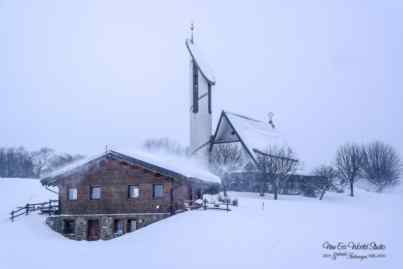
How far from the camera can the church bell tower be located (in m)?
58.4

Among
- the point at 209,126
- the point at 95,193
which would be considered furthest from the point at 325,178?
the point at 95,193

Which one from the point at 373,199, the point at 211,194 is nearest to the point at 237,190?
the point at 211,194

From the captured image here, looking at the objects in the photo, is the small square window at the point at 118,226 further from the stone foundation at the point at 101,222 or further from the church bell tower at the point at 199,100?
the church bell tower at the point at 199,100

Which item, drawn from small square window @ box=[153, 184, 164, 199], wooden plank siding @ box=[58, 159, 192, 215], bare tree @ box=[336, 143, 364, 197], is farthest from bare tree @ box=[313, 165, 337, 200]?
small square window @ box=[153, 184, 164, 199]

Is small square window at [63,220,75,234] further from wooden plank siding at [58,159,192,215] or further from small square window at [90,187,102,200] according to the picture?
small square window at [90,187,102,200]

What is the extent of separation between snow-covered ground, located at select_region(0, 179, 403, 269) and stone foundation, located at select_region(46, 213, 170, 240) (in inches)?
33.2

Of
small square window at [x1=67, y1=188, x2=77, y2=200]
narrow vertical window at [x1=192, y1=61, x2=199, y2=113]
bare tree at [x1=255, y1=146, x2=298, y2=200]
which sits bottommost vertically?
small square window at [x1=67, y1=188, x2=77, y2=200]

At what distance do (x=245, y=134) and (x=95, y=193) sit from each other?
89.6 feet

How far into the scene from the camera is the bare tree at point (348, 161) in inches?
2240

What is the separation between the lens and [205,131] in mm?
58219

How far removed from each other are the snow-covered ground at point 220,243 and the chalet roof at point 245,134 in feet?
77.1

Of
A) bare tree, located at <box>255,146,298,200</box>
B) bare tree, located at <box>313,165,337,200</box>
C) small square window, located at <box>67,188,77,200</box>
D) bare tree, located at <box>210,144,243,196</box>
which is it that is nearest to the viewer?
small square window, located at <box>67,188,77,200</box>

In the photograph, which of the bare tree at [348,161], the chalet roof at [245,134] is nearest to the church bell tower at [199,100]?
the chalet roof at [245,134]

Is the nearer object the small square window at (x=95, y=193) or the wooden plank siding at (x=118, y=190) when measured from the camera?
the wooden plank siding at (x=118, y=190)
